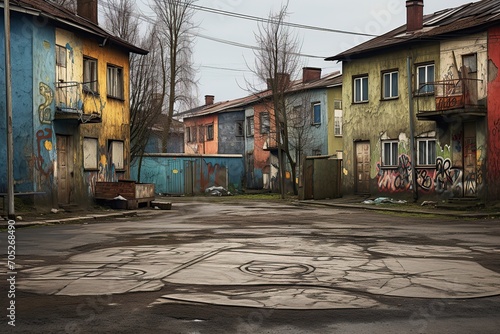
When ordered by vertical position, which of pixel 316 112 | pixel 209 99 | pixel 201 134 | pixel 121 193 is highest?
pixel 209 99

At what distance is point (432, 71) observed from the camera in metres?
28.0

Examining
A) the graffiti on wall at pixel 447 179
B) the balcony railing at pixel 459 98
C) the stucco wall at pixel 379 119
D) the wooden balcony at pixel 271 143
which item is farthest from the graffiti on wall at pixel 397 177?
the wooden balcony at pixel 271 143

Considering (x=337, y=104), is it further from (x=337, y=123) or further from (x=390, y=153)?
(x=390, y=153)

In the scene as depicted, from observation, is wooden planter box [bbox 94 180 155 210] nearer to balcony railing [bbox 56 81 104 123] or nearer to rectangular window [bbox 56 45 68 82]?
balcony railing [bbox 56 81 104 123]

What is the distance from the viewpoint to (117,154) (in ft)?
90.5

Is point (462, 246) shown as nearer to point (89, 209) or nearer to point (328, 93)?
point (89, 209)

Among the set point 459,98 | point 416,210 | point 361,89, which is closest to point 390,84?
point 361,89

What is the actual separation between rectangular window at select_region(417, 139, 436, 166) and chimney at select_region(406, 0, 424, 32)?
5.76m

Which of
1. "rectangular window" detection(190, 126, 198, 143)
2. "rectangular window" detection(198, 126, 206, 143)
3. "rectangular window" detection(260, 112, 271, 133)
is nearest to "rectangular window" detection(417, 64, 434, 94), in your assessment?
"rectangular window" detection(260, 112, 271, 133)

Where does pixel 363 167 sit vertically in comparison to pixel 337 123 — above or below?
below

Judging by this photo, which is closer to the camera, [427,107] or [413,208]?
[413,208]

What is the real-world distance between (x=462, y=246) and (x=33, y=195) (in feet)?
46.6

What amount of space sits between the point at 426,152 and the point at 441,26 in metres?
5.61

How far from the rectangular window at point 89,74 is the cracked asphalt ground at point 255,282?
36.5ft
